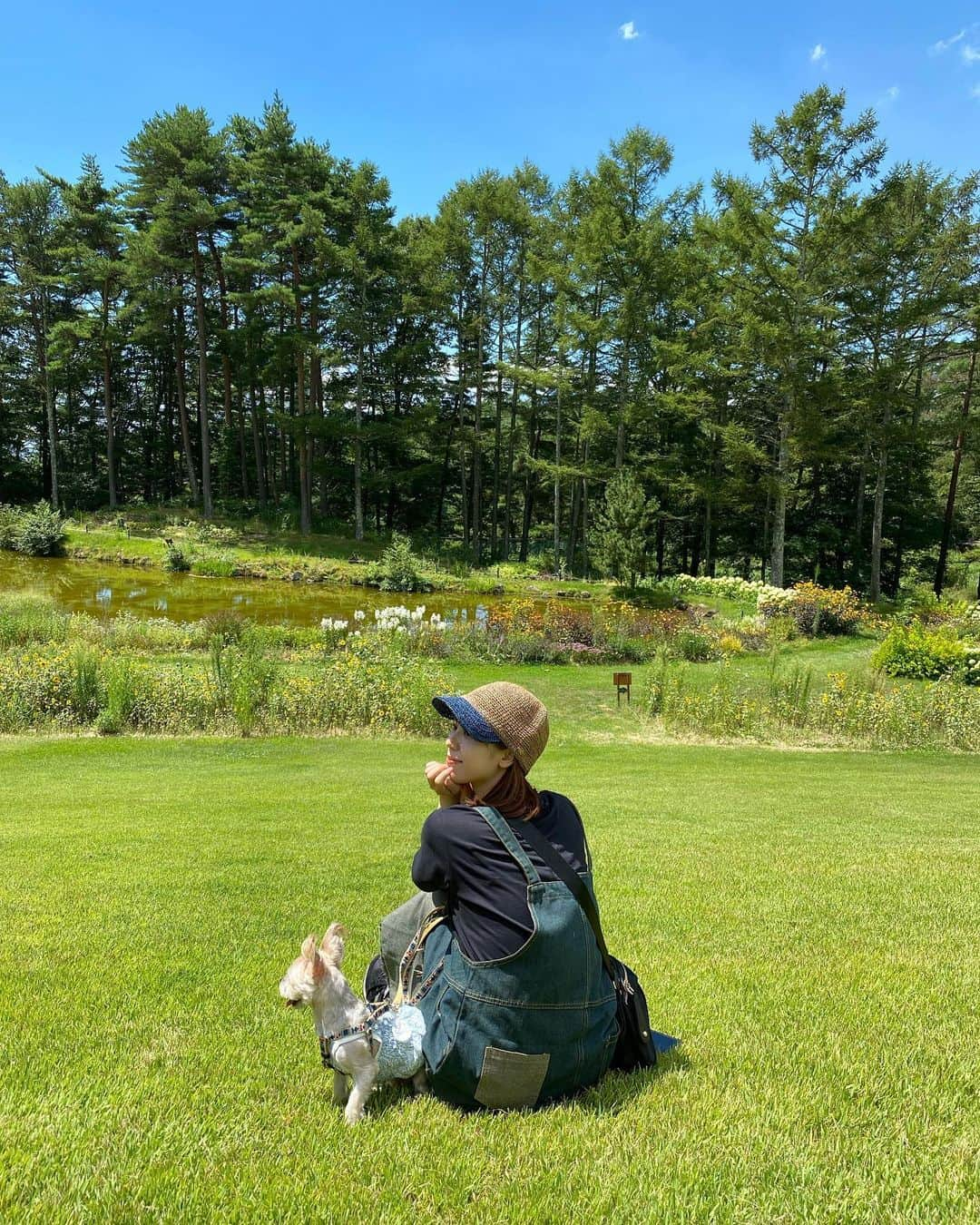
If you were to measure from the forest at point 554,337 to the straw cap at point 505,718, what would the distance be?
2589 centimetres

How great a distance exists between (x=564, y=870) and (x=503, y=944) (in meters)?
0.27

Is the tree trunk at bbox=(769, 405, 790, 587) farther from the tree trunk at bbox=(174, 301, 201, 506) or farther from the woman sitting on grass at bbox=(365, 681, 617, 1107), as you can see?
the tree trunk at bbox=(174, 301, 201, 506)

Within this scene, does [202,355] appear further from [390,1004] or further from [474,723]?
[390,1004]

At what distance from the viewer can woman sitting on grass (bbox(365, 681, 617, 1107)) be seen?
211 cm

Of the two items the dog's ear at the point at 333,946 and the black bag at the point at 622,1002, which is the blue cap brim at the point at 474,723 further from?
the dog's ear at the point at 333,946

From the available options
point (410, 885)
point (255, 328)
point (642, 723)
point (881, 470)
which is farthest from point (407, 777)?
point (255, 328)

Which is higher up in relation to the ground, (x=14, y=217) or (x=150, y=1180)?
(x=14, y=217)

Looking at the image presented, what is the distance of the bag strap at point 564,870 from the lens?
2201 millimetres

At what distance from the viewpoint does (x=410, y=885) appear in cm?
454

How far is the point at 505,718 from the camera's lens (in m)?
2.30

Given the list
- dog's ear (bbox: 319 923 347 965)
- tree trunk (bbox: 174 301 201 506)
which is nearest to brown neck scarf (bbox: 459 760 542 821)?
dog's ear (bbox: 319 923 347 965)

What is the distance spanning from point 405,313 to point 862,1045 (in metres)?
36.3

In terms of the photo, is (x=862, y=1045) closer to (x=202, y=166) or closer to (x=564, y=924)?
(x=564, y=924)

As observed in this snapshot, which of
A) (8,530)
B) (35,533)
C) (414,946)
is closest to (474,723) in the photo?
(414,946)
